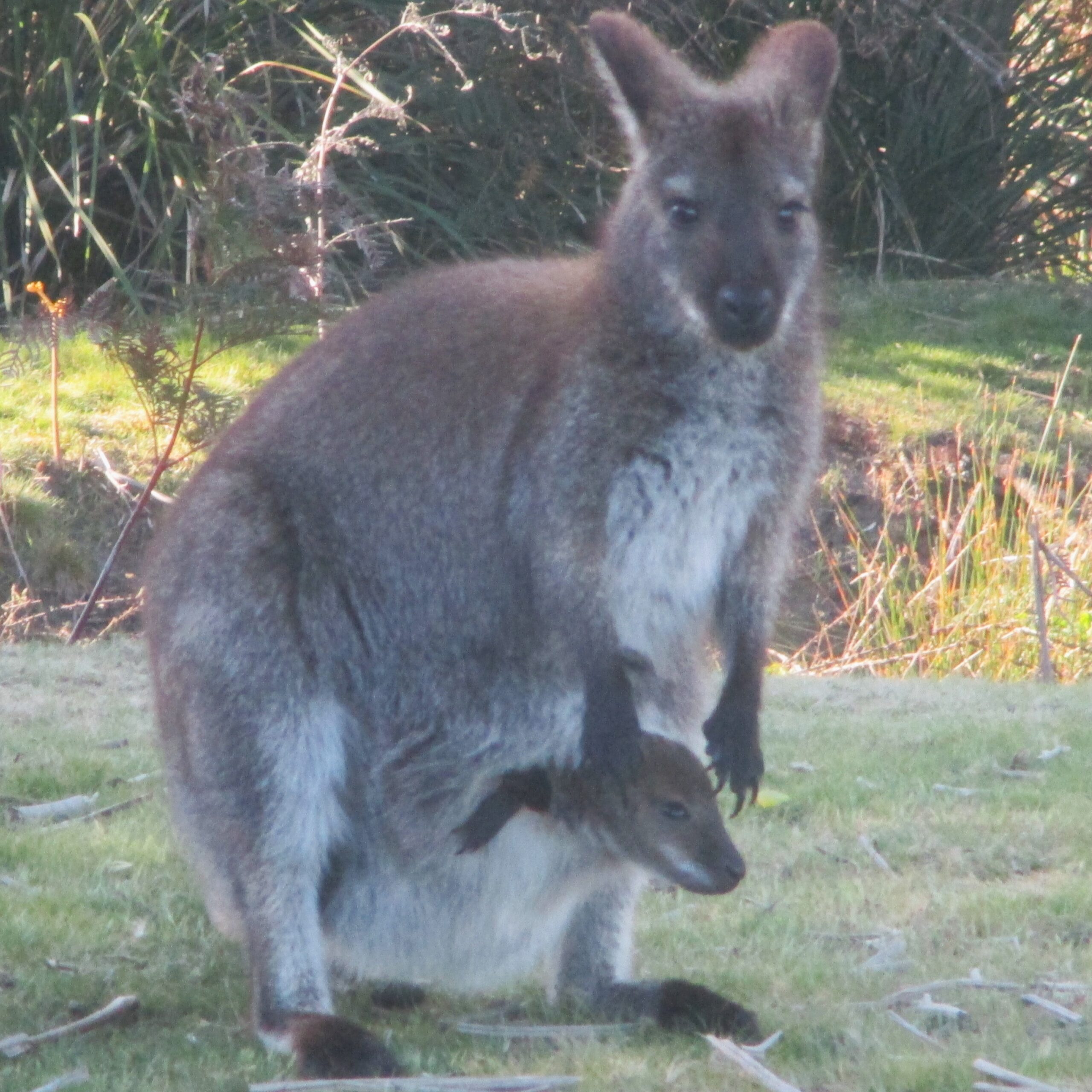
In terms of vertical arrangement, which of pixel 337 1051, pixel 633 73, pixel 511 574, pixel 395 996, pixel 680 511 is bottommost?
pixel 395 996

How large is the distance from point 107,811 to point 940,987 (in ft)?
7.83

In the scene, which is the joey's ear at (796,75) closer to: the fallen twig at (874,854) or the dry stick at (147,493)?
the fallen twig at (874,854)

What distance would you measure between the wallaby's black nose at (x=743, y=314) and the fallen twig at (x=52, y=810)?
2.43m

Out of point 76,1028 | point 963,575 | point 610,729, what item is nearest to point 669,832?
point 610,729

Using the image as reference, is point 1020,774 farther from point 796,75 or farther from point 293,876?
point 293,876

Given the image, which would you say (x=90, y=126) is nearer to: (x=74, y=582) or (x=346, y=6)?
(x=346, y=6)

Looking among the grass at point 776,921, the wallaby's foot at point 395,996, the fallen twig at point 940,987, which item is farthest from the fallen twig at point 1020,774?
the wallaby's foot at point 395,996

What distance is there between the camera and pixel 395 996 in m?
3.61

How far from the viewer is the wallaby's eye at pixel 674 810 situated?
3357 mm

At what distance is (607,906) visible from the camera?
356 centimetres

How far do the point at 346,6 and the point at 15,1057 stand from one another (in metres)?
8.77

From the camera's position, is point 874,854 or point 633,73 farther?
point 874,854

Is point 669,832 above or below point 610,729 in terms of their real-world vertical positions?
below

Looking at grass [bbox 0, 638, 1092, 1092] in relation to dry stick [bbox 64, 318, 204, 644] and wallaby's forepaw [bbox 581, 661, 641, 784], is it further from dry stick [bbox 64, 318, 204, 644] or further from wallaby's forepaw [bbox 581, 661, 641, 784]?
dry stick [bbox 64, 318, 204, 644]
